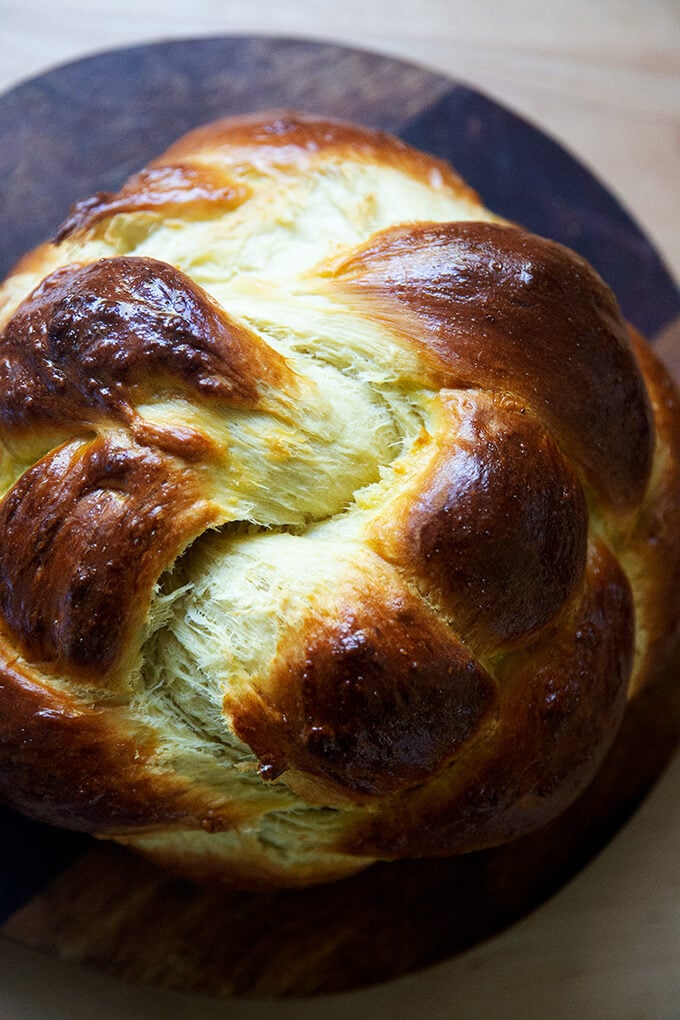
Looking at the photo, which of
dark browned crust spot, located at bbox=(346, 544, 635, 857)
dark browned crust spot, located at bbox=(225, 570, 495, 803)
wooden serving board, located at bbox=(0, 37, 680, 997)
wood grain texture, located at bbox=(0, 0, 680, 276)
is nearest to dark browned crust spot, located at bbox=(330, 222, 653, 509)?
dark browned crust spot, located at bbox=(346, 544, 635, 857)

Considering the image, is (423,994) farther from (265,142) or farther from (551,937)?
(265,142)

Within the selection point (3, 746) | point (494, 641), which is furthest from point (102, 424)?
point (494, 641)

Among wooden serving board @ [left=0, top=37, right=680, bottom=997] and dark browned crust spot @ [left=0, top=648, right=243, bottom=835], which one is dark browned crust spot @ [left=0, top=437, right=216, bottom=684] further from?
wooden serving board @ [left=0, top=37, right=680, bottom=997]

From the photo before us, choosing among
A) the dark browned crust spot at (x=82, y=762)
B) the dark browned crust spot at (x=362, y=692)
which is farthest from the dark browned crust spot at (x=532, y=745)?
the dark browned crust spot at (x=82, y=762)

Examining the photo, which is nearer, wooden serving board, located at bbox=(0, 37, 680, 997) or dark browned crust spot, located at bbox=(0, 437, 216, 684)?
dark browned crust spot, located at bbox=(0, 437, 216, 684)

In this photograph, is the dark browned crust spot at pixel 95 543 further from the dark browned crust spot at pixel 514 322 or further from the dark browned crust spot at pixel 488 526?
the dark browned crust spot at pixel 514 322

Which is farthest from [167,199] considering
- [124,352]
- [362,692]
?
[362,692]
